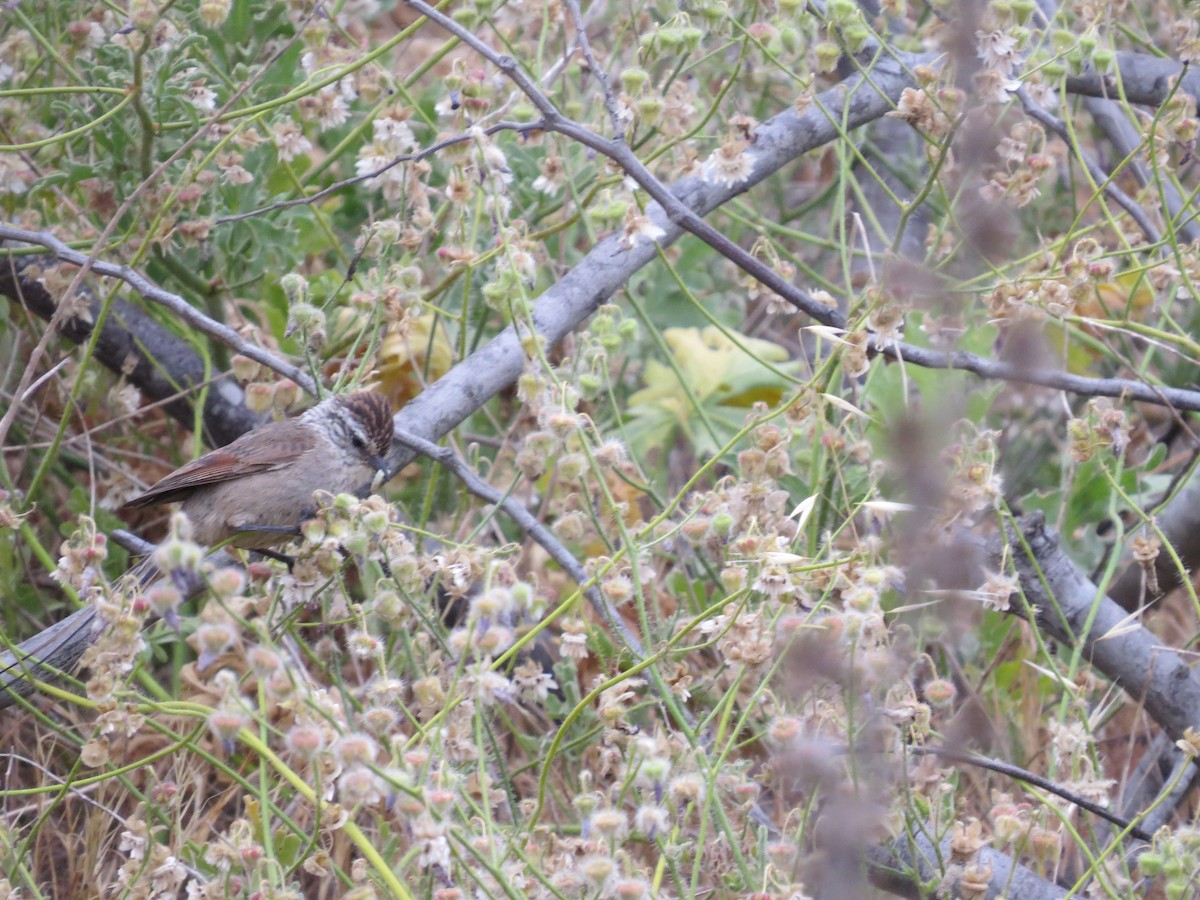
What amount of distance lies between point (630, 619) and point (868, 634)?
6.86 ft

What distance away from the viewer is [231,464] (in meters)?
3.90

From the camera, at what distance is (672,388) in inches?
199

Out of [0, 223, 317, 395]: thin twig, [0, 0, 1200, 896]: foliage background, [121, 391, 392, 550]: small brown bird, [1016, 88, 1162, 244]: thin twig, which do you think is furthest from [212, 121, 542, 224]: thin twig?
[1016, 88, 1162, 244]: thin twig

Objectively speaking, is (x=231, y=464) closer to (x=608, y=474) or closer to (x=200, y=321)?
(x=200, y=321)

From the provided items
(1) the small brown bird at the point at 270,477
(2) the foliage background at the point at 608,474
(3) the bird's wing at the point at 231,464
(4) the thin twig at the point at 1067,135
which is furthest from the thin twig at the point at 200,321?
(4) the thin twig at the point at 1067,135

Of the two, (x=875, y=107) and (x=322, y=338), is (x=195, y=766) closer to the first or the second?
(x=322, y=338)

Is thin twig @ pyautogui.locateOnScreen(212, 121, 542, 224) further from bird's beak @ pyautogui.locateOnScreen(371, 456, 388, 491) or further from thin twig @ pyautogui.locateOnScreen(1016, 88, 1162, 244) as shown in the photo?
thin twig @ pyautogui.locateOnScreen(1016, 88, 1162, 244)

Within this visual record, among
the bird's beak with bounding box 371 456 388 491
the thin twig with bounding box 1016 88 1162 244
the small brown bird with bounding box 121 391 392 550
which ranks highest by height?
the thin twig with bounding box 1016 88 1162 244

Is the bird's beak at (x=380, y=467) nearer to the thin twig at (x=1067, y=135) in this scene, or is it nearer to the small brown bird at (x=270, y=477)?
the small brown bird at (x=270, y=477)

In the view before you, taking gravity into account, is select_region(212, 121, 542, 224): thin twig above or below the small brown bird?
above

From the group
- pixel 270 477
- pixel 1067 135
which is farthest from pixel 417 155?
pixel 1067 135

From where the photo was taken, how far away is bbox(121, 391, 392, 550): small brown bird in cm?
378

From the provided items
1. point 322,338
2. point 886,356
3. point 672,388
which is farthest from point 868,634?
point 672,388

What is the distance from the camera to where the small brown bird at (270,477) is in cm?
378
